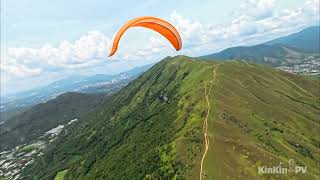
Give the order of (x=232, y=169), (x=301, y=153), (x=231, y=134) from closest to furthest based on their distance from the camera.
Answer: (x=232, y=169) < (x=231, y=134) < (x=301, y=153)

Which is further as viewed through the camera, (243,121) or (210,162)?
(243,121)

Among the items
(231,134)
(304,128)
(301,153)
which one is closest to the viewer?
(231,134)

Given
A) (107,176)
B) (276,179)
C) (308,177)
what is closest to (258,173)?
(276,179)

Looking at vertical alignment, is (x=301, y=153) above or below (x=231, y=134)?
below

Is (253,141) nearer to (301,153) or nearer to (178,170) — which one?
(301,153)

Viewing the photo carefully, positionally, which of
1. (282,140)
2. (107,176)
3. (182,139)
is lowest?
(107,176)

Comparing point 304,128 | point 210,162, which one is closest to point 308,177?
point 210,162

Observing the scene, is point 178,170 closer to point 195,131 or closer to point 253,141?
point 195,131
